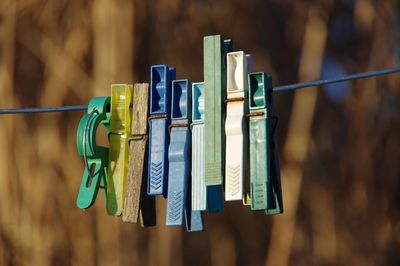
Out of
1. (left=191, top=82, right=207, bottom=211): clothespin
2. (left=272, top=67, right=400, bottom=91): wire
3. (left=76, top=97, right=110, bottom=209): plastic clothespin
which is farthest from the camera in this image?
(left=76, top=97, right=110, bottom=209): plastic clothespin

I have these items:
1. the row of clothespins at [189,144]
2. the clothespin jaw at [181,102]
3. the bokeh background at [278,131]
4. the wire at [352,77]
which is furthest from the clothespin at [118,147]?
the bokeh background at [278,131]

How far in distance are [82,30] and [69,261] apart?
76 cm

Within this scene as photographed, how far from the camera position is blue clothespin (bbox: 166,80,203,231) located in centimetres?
236

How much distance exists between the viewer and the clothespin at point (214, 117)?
7.57ft

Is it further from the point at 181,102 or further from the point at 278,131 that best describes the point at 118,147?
the point at 278,131

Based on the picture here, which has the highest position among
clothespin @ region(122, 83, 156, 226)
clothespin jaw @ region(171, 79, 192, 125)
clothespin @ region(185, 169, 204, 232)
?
clothespin jaw @ region(171, 79, 192, 125)

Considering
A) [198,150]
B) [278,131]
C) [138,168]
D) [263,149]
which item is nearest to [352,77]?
[263,149]

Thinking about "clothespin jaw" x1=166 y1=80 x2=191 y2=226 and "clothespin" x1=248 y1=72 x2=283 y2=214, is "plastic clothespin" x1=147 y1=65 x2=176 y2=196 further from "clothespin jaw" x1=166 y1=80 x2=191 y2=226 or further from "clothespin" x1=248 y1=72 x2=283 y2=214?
"clothespin" x1=248 y1=72 x2=283 y2=214

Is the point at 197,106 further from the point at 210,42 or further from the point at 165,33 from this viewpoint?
the point at 165,33

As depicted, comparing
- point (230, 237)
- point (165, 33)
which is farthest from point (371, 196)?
point (165, 33)

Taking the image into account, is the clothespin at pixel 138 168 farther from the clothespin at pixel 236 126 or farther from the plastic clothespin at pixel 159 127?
the clothespin at pixel 236 126

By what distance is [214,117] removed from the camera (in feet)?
7.68

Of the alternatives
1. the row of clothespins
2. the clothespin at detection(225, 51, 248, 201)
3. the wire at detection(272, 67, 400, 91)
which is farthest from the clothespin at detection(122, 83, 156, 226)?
the wire at detection(272, 67, 400, 91)

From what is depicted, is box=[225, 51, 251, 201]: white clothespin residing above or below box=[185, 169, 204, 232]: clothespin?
above
